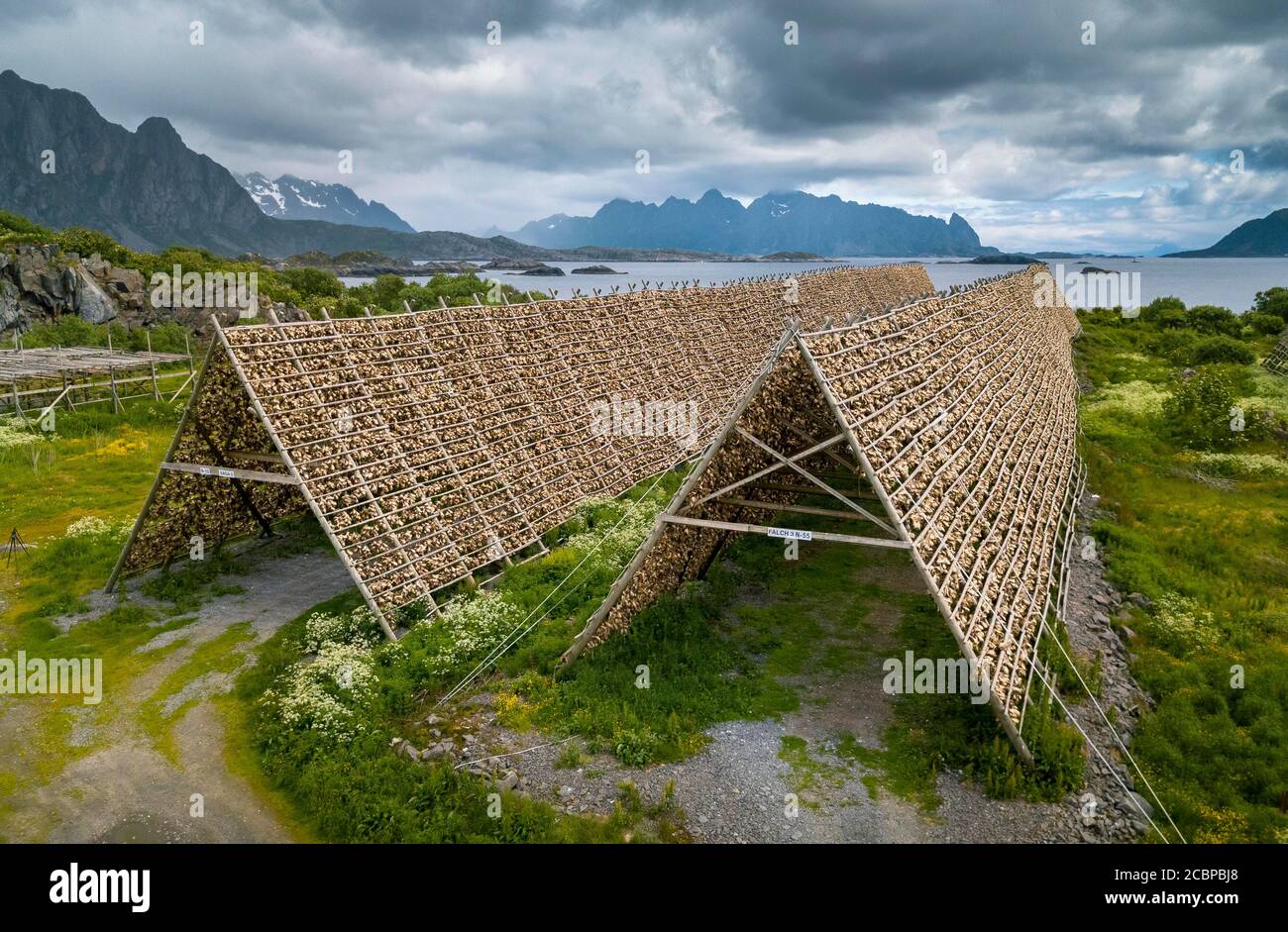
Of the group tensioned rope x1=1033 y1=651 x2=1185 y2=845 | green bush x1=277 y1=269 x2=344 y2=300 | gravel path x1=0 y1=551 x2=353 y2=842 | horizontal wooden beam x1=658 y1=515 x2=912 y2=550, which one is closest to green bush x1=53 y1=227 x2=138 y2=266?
green bush x1=277 y1=269 x2=344 y2=300

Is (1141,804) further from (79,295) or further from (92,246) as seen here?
(92,246)

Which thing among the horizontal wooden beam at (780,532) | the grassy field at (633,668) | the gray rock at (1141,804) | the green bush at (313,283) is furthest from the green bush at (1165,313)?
the green bush at (313,283)

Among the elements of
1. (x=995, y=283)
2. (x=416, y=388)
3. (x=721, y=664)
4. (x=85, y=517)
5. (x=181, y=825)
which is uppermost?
(x=995, y=283)

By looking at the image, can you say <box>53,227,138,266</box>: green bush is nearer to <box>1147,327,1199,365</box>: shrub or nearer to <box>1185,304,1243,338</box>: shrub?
<box>1147,327,1199,365</box>: shrub

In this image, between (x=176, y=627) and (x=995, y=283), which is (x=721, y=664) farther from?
(x=995, y=283)

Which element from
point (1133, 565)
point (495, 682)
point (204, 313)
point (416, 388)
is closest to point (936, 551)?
point (495, 682)
